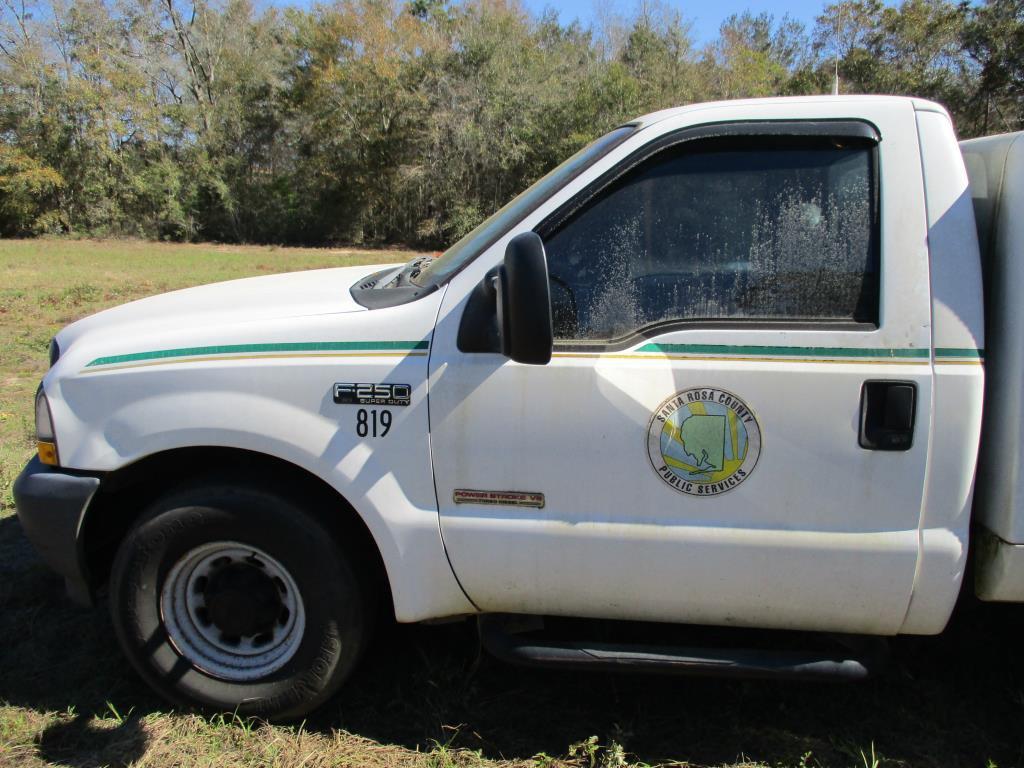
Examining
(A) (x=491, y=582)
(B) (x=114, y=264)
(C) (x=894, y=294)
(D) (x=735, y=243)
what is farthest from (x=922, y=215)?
(B) (x=114, y=264)

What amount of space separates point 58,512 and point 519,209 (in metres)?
1.84

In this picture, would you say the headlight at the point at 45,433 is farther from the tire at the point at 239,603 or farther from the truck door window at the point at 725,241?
the truck door window at the point at 725,241

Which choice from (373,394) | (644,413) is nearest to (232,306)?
(373,394)

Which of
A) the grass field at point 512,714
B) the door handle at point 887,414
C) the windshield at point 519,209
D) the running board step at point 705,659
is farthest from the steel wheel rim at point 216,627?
the door handle at point 887,414

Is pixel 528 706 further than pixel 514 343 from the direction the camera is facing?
Yes

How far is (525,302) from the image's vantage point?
7.09 ft

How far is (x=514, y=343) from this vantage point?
2215mm

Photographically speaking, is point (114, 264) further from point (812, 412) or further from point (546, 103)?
point (812, 412)

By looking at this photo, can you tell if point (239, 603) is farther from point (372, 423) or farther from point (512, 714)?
point (512, 714)

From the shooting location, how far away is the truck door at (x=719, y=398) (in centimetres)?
230

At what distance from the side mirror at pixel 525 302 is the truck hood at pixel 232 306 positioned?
615mm

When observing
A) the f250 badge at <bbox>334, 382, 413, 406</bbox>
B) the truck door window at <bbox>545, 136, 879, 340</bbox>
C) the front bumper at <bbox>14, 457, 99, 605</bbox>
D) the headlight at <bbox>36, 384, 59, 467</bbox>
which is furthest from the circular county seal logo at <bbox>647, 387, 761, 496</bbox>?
the headlight at <bbox>36, 384, 59, 467</bbox>

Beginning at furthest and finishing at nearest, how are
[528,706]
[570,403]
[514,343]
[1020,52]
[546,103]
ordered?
1. [546,103]
2. [1020,52]
3. [528,706]
4. [570,403]
5. [514,343]

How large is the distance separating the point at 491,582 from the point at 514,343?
0.82m
